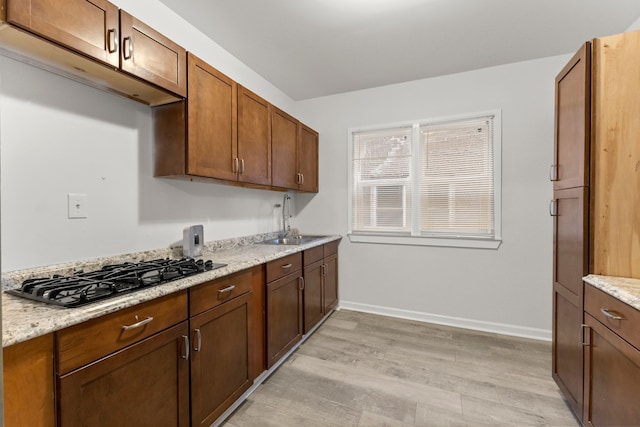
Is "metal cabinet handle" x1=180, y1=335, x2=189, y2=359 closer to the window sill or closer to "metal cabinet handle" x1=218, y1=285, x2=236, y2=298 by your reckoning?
"metal cabinet handle" x1=218, y1=285, x2=236, y2=298

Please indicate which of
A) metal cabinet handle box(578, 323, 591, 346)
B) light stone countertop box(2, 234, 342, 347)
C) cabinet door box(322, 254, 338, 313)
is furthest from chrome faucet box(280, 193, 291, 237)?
metal cabinet handle box(578, 323, 591, 346)

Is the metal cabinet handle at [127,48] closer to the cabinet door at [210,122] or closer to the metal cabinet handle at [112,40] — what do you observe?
the metal cabinet handle at [112,40]

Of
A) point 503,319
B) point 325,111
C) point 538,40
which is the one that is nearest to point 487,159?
point 538,40

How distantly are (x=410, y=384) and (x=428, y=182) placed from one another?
1906 mm

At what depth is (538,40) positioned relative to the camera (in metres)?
2.42

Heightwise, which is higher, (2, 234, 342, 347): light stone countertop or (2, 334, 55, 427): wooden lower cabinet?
(2, 234, 342, 347): light stone countertop

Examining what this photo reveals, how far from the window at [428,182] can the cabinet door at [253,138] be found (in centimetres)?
122

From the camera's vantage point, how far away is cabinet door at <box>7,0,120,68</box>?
115cm

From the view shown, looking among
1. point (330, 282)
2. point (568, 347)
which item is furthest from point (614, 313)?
point (330, 282)

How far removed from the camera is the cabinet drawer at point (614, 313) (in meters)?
1.19

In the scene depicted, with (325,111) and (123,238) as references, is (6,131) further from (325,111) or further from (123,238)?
(325,111)

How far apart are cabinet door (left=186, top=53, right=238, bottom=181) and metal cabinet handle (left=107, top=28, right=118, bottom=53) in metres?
0.41

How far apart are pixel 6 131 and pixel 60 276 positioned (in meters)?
0.70

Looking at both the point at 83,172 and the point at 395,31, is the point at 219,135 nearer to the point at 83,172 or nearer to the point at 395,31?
the point at 83,172
